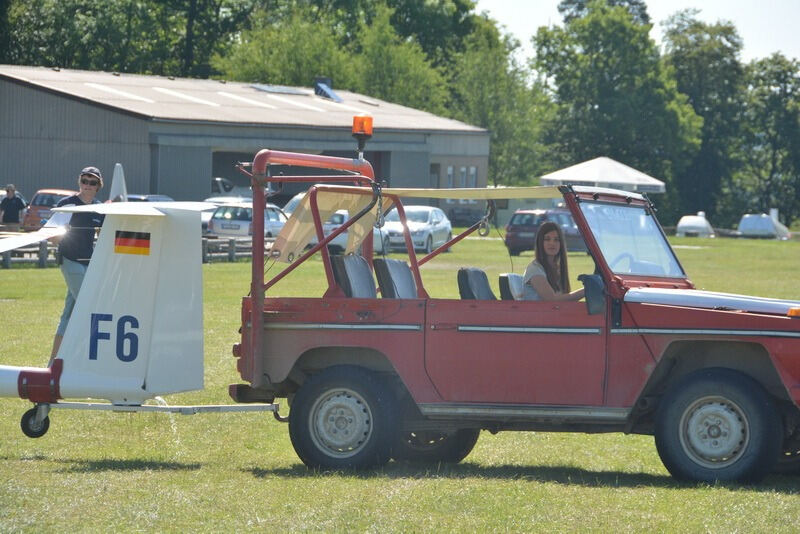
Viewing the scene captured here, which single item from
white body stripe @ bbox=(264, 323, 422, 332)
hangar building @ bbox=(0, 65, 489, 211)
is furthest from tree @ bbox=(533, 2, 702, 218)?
white body stripe @ bbox=(264, 323, 422, 332)

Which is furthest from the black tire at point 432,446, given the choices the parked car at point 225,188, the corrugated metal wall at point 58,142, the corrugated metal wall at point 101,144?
the parked car at point 225,188

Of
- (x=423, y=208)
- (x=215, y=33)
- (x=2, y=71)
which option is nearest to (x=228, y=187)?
(x=2, y=71)

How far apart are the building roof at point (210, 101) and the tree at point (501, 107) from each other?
59.0 feet

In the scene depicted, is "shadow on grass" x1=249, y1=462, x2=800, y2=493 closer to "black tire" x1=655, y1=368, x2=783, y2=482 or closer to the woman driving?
"black tire" x1=655, y1=368, x2=783, y2=482

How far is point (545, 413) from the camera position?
356 inches

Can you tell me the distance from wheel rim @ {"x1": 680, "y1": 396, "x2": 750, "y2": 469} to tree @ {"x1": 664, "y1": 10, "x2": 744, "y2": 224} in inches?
3756

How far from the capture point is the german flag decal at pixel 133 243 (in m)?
9.47

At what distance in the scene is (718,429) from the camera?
8.64m

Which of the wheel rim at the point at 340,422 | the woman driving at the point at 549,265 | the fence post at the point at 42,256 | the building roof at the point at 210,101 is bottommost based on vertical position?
the fence post at the point at 42,256

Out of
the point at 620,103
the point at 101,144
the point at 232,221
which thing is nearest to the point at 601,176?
the point at 101,144

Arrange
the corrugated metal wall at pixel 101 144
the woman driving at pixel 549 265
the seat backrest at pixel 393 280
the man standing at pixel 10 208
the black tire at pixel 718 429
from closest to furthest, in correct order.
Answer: the black tire at pixel 718 429 → the woman driving at pixel 549 265 → the seat backrest at pixel 393 280 → the man standing at pixel 10 208 → the corrugated metal wall at pixel 101 144

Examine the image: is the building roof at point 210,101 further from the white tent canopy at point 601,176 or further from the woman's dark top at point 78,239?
the woman's dark top at point 78,239

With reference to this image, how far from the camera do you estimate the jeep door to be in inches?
352

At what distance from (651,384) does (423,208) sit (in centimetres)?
3573
